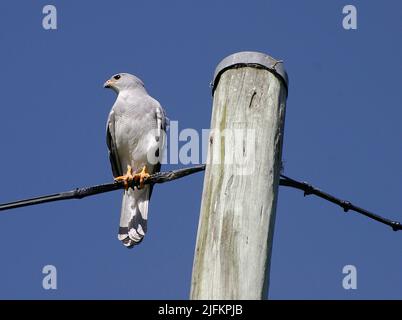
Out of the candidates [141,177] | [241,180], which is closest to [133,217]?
[141,177]

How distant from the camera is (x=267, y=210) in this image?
4676 mm

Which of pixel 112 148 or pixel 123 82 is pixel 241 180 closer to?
pixel 112 148

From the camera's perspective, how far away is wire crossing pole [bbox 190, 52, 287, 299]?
4.50 metres

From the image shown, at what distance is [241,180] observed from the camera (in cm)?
473

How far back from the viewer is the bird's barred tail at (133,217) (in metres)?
8.94

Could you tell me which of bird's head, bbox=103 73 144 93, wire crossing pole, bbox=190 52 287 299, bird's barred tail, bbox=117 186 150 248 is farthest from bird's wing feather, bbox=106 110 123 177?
wire crossing pole, bbox=190 52 287 299

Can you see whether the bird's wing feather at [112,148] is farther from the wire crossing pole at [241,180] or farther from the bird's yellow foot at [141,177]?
the wire crossing pole at [241,180]

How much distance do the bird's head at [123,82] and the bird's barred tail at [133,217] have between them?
5.24 feet

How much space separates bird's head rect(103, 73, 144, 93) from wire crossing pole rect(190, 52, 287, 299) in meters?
5.74

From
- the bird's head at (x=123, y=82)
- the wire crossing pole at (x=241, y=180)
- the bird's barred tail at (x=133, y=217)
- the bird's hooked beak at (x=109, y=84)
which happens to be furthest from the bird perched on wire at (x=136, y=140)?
the wire crossing pole at (x=241, y=180)

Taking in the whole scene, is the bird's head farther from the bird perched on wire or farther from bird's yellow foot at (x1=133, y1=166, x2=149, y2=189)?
bird's yellow foot at (x1=133, y1=166, x2=149, y2=189)
